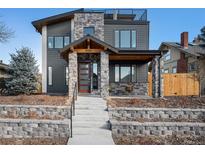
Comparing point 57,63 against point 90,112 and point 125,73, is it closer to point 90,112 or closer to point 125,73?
point 125,73

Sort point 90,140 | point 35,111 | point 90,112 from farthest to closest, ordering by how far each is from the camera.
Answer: point 90,112
point 35,111
point 90,140

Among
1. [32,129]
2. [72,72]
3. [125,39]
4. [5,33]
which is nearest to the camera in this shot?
[32,129]

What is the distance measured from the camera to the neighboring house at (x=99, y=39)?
664 inches

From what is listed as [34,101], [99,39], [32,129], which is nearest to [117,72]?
[99,39]

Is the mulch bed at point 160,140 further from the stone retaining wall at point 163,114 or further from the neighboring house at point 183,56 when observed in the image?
the neighboring house at point 183,56

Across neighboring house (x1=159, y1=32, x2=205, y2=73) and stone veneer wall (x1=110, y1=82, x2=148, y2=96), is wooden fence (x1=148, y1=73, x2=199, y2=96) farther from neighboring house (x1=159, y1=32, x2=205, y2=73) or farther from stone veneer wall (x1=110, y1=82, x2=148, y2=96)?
neighboring house (x1=159, y1=32, x2=205, y2=73)

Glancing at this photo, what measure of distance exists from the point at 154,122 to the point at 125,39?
11.4 meters

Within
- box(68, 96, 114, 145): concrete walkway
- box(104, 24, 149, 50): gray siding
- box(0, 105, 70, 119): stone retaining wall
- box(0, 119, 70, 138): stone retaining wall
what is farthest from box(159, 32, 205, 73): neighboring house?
box(0, 119, 70, 138): stone retaining wall

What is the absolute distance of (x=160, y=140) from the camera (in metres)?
8.15

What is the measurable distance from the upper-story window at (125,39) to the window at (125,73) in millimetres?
1597

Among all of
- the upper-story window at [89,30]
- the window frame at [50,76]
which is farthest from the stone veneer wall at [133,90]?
the window frame at [50,76]

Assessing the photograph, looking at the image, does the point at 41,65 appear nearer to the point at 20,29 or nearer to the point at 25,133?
the point at 20,29

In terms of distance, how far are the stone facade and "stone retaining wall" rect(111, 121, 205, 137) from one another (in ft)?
38.4
